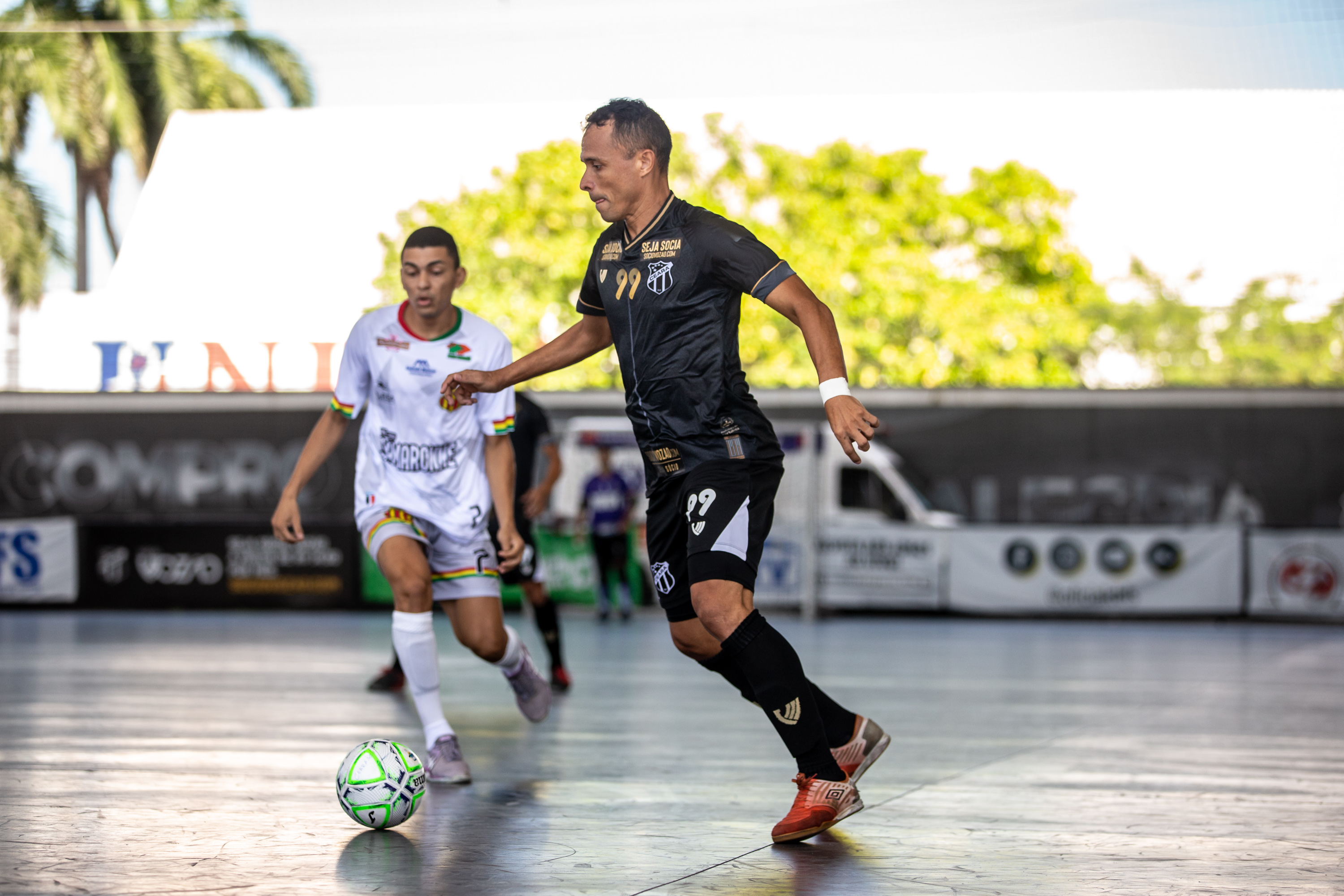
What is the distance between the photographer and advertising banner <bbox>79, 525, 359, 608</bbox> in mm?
17953

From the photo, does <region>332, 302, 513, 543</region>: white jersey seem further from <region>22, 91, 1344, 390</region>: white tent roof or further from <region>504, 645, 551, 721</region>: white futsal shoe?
<region>22, 91, 1344, 390</region>: white tent roof

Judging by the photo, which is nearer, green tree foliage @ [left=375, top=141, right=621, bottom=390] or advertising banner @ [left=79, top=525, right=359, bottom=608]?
advertising banner @ [left=79, top=525, right=359, bottom=608]

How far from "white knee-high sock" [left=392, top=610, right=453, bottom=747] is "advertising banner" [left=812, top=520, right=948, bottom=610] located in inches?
463

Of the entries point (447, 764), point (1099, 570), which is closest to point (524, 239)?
point (1099, 570)

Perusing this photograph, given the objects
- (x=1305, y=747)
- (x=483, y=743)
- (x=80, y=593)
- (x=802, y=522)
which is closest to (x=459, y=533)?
(x=483, y=743)

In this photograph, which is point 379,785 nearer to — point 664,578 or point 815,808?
point 664,578

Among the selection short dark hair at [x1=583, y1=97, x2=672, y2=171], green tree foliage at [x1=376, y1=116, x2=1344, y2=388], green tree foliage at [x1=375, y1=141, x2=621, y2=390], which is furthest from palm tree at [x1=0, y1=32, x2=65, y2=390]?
short dark hair at [x1=583, y1=97, x2=672, y2=171]

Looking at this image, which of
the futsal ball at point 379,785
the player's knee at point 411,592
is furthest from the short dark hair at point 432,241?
the futsal ball at point 379,785

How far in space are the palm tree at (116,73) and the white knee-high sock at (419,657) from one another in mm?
24804

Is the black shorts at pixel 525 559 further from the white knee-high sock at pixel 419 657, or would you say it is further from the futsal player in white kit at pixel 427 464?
the white knee-high sock at pixel 419 657

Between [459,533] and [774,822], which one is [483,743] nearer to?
[459,533]

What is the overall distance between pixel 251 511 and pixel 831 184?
727 inches

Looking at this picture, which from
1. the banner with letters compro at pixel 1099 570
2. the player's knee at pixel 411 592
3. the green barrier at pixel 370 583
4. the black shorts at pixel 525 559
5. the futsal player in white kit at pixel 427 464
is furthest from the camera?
the green barrier at pixel 370 583

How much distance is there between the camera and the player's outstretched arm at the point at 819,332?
3863 mm
